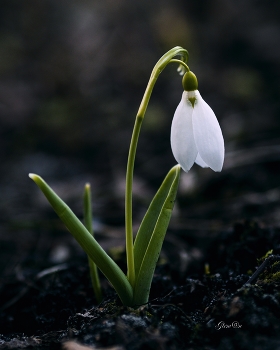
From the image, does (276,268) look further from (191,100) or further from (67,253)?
(67,253)

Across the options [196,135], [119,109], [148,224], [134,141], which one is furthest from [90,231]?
[119,109]

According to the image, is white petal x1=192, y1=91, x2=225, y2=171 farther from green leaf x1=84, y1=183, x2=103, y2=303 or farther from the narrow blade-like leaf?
green leaf x1=84, y1=183, x2=103, y2=303

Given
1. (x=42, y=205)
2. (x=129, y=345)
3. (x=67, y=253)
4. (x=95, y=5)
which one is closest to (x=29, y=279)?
(x=67, y=253)

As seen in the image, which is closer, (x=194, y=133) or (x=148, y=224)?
(x=194, y=133)

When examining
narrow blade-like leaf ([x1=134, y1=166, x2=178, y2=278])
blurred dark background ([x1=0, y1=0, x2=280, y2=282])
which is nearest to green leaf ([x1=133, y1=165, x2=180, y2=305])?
narrow blade-like leaf ([x1=134, y1=166, x2=178, y2=278])

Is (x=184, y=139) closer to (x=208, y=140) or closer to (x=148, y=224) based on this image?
(x=208, y=140)

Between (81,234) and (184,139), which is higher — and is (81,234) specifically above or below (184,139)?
below
